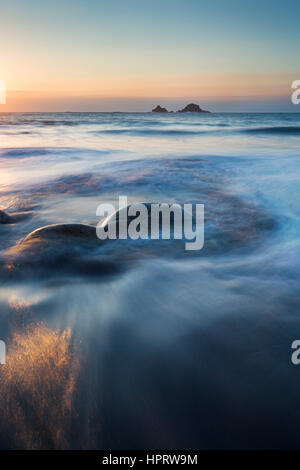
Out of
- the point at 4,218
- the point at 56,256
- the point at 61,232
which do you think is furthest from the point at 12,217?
the point at 56,256

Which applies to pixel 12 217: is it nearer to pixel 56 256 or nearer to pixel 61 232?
pixel 61 232

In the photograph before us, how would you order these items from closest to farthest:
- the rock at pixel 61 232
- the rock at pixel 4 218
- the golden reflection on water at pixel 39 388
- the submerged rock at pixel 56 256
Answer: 1. the golden reflection on water at pixel 39 388
2. the submerged rock at pixel 56 256
3. the rock at pixel 61 232
4. the rock at pixel 4 218

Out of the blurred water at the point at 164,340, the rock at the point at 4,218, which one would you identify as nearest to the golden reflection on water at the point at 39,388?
the blurred water at the point at 164,340

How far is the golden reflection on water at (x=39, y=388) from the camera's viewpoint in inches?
45.7

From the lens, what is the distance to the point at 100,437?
3.79 feet

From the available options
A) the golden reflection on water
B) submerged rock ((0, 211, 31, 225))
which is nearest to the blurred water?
the golden reflection on water

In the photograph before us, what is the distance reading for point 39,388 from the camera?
1334 millimetres

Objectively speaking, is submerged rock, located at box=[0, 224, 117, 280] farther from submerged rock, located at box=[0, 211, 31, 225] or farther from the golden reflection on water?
submerged rock, located at box=[0, 211, 31, 225]

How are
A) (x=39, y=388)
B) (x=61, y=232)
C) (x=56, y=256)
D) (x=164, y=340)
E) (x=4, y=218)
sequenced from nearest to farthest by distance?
(x=39, y=388)
(x=164, y=340)
(x=56, y=256)
(x=61, y=232)
(x=4, y=218)

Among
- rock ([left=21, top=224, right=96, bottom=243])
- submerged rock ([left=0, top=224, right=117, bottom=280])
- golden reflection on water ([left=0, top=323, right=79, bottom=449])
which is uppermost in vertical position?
rock ([left=21, top=224, right=96, bottom=243])

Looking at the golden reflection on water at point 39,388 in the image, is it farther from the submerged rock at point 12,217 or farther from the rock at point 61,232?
the submerged rock at point 12,217

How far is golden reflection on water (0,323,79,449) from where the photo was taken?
3.81 ft

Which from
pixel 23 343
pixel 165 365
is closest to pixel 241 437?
pixel 165 365

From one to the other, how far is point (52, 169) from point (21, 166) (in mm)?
1228
